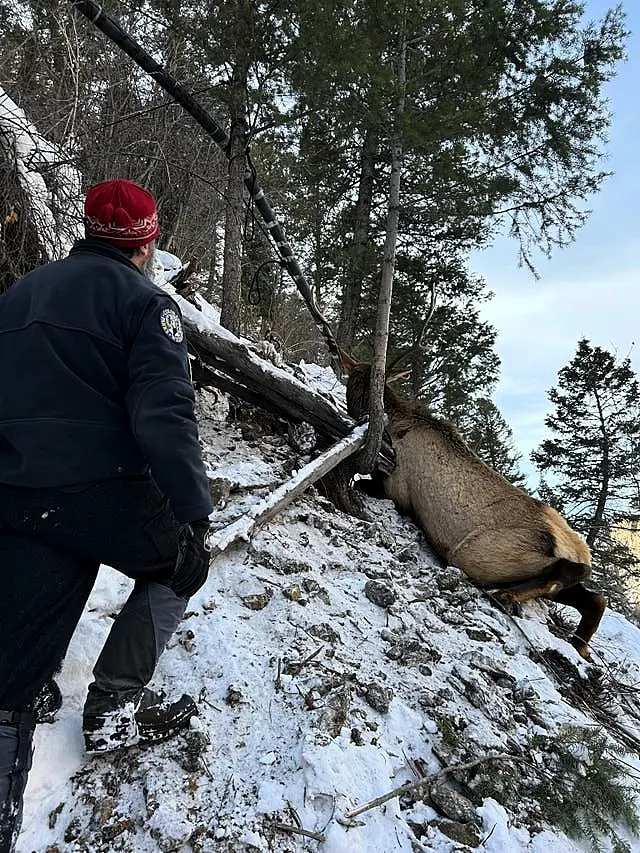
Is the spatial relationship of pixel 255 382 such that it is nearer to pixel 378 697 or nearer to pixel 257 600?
pixel 257 600

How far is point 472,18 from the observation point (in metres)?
5.84

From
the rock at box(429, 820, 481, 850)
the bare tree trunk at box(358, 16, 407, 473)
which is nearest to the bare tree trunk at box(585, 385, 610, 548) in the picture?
the bare tree trunk at box(358, 16, 407, 473)

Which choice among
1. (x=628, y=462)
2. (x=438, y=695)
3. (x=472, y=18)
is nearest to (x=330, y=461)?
(x=438, y=695)

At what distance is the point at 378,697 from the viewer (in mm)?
2791

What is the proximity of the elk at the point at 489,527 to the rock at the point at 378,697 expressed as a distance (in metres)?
2.24

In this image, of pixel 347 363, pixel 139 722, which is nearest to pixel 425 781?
pixel 139 722

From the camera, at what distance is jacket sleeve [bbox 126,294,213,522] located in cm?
186

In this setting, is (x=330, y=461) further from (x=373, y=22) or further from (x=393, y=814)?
(x=373, y=22)

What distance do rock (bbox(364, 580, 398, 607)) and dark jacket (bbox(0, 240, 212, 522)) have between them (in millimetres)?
2258

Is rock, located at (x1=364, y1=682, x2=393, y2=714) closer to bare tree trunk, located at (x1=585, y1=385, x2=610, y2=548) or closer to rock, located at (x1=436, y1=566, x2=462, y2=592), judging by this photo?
rock, located at (x1=436, y1=566, x2=462, y2=592)

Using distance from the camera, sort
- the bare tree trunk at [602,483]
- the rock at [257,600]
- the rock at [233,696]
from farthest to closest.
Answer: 1. the bare tree trunk at [602,483]
2. the rock at [257,600]
3. the rock at [233,696]

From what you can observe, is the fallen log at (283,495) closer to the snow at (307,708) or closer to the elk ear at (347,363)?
the snow at (307,708)

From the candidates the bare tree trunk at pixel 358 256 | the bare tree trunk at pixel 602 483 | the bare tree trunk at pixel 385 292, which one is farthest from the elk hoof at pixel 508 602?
the bare tree trunk at pixel 602 483

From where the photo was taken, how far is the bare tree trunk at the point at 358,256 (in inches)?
472
